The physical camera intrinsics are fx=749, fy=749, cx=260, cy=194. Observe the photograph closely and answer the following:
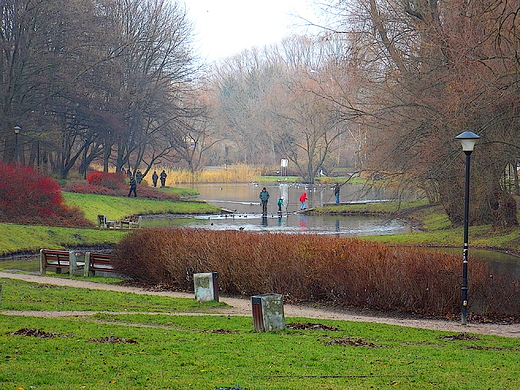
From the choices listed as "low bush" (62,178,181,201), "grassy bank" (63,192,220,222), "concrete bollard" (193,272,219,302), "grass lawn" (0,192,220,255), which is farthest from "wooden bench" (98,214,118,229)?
"concrete bollard" (193,272,219,302)

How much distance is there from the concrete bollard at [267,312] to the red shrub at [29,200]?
27.3 m

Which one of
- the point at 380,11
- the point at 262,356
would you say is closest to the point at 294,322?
the point at 262,356

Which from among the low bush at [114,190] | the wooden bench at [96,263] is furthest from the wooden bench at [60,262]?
the low bush at [114,190]

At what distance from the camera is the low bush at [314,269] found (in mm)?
18703

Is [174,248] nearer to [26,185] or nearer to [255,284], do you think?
[255,284]

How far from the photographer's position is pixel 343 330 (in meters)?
13.7

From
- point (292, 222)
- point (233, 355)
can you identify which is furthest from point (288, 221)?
point (233, 355)

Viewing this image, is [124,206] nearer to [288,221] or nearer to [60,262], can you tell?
[288,221]

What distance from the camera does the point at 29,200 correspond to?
1558 inches

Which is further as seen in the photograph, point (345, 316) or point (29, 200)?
point (29, 200)

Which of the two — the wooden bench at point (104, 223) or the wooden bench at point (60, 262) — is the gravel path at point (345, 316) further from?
the wooden bench at point (104, 223)

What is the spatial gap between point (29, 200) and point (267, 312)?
2944cm

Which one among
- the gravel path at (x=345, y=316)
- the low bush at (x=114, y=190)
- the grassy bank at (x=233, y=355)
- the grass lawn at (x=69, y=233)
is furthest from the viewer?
the low bush at (x=114, y=190)

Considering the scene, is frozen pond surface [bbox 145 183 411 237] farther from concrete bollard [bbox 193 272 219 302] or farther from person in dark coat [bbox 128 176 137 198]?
concrete bollard [bbox 193 272 219 302]
